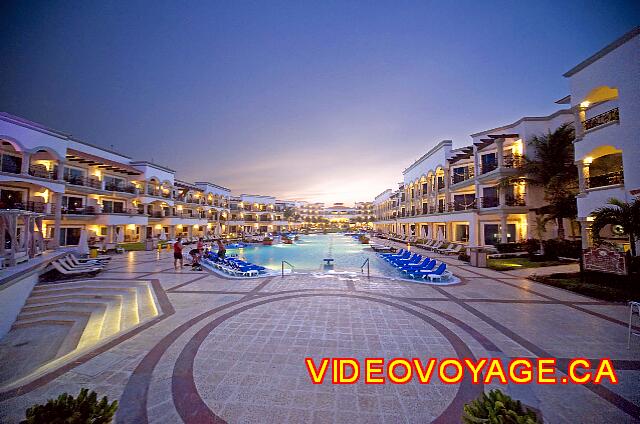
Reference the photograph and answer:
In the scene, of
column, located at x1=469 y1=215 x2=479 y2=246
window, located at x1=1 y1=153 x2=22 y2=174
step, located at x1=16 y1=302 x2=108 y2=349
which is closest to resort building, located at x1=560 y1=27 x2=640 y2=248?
column, located at x1=469 y1=215 x2=479 y2=246

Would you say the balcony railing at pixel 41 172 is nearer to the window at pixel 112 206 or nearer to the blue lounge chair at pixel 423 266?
the window at pixel 112 206

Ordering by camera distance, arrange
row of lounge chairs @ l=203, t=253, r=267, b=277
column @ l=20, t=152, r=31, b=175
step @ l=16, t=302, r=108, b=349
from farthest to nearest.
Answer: column @ l=20, t=152, r=31, b=175, row of lounge chairs @ l=203, t=253, r=267, b=277, step @ l=16, t=302, r=108, b=349

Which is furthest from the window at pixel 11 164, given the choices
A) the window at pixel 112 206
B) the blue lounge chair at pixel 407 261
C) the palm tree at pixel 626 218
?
the palm tree at pixel 626 218

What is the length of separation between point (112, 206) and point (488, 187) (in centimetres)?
4357

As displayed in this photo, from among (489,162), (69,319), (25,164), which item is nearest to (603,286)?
(489,162)

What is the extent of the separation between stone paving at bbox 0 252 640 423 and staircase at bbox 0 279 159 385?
2.33 feet

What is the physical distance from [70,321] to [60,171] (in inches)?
860

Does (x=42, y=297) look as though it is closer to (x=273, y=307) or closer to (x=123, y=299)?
(x=123, y=299)

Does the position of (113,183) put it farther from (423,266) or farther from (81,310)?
(423,266)

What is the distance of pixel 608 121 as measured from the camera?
1381cm

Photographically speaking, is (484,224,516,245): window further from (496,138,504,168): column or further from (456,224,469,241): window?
(496,138,504,168): column

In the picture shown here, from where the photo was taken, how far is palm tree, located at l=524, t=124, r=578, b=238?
18.2 meters

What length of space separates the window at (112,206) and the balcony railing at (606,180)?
146 ft

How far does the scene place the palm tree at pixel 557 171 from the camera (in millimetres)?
18236
